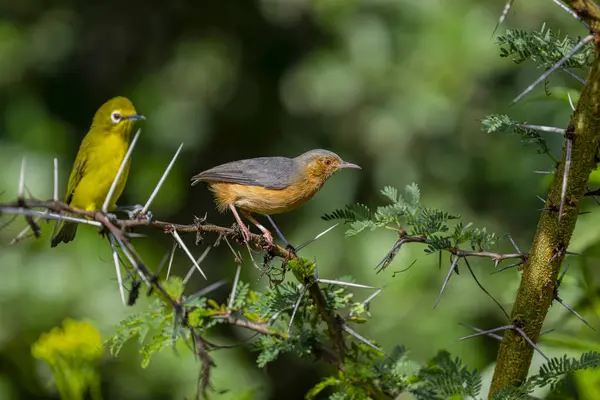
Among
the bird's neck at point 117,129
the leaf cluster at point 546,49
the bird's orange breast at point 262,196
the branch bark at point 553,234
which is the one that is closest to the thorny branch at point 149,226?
the branch bark at point 553,234

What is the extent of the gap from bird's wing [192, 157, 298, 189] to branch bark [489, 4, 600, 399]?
2465 millimetres

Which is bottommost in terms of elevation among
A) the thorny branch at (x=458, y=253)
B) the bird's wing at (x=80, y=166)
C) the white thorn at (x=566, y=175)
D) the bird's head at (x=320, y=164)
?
the bird's wing at (x=80, y=166)

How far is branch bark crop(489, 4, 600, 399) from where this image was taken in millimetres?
2229

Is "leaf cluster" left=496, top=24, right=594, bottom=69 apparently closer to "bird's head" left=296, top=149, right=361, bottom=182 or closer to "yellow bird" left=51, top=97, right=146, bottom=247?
"yellow bird" left=51, top=97, right=146, bottom=247

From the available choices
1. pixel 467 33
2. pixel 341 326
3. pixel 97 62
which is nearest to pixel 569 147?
pixel 341 326

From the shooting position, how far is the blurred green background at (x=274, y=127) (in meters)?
6.62

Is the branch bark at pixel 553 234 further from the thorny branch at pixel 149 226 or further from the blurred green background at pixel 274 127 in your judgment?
the blurred green background at pixel 274 127

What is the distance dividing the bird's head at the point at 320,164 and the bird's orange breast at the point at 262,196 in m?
0.11

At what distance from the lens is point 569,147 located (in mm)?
2283

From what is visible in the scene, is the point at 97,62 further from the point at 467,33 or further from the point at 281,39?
the point at 467,33

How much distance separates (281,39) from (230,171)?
12.3ft

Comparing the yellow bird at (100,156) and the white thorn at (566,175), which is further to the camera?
the yellow bird at (100,156)

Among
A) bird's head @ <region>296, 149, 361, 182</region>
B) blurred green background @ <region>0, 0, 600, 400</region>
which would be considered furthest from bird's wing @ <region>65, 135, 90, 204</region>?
blurred green background @ <region>0, 0, 600, 400</region>

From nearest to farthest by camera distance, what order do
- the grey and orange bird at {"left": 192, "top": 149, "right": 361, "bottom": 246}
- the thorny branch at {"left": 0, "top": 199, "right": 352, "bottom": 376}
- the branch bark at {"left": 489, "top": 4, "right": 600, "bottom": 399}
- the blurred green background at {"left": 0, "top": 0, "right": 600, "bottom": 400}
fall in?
the thorny branch at {"left": 0, "top": 199, "right": 352, "bottom": 376}
the branch bark at {"left": 489, "top": 4, "right": 600, "bottom": 399}
the grey and orange bird at {"left": 192, "top": 149, "right": 361, "bottom": 246}
the blurred green background at {"left": 0, "top": 0, "right": 600, "bottom": 400}
